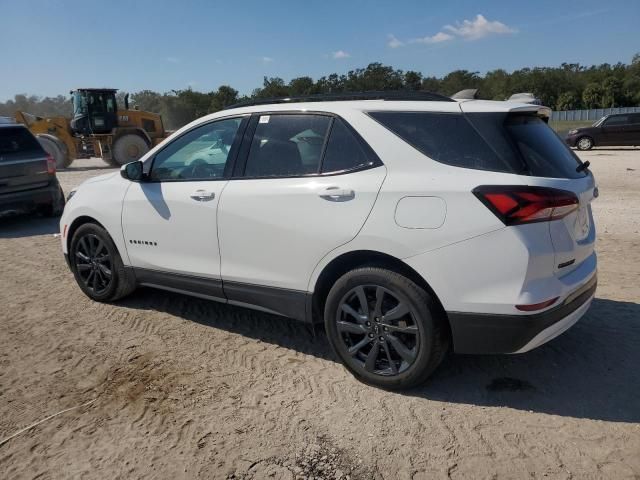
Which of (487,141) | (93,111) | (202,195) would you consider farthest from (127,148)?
(487,141)

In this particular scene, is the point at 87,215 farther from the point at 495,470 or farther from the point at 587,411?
the point at 587,411

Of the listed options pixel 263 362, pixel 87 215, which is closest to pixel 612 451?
pixel 263 362

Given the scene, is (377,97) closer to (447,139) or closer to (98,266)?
(447,139)

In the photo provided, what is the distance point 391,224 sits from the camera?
3.03 meters

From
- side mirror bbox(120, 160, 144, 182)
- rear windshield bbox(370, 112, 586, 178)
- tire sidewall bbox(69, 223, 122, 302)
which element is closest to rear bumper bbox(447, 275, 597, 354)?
rear windshield bbox(370, 112, 586, 178)

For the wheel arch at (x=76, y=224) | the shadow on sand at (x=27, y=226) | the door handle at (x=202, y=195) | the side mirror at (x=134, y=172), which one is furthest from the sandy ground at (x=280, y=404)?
the shadow on sand at (x=27, y=226)

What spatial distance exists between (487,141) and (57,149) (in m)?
19.0

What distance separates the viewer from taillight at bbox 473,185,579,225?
272 cm

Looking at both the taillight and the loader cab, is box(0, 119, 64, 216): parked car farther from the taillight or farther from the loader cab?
the loader cab

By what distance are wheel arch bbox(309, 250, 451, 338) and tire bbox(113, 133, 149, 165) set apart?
57.7 ft

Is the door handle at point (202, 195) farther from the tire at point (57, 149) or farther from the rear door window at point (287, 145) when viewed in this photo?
the tire at point (57, 149)

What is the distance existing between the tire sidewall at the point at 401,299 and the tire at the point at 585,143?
74.3 ft

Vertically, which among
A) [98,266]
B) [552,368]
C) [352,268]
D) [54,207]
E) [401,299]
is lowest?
[552,368]

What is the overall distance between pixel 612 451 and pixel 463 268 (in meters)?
1.19
